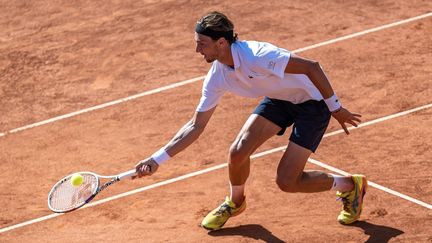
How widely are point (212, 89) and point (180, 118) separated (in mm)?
→ 3688

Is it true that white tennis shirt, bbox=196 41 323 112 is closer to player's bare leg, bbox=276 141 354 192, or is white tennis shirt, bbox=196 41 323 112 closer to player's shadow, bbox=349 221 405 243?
player's bare leg, bbox=276 141 354 192

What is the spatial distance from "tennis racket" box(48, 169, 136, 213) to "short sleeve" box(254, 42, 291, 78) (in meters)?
1.44

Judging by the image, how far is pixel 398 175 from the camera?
34.7ft

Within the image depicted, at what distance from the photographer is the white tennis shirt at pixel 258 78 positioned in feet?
28.4

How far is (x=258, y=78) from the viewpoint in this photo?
878 centimetres

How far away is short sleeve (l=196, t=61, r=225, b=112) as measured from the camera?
9.02 metres

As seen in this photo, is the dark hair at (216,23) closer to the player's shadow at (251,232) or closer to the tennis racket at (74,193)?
the tennis racket at (74,193)

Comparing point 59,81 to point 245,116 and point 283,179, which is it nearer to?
point 245,116

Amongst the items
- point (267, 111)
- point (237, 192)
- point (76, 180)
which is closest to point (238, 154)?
point (267, 111)

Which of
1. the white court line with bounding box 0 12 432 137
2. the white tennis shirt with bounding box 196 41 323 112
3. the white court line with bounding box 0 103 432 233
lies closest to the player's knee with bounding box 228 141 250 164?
the white tennis shirt with bounding box 196 41 323 112

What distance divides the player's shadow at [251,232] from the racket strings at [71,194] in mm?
1376

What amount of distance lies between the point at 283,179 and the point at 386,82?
4.35 meters

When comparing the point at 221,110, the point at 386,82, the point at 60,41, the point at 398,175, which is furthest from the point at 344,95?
the point at 60,41

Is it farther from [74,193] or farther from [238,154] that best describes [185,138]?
[74,193]
